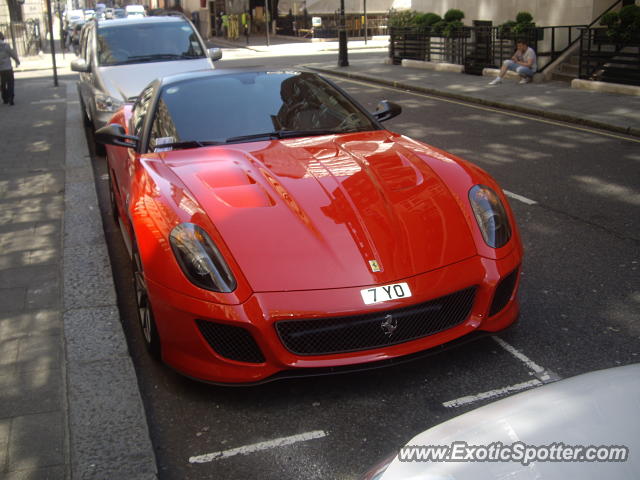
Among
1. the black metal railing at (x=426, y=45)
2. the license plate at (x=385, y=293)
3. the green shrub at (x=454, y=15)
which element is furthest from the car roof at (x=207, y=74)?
the green shrub at (x=454, y=15)

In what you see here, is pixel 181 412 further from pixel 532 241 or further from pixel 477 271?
pixel 532 241

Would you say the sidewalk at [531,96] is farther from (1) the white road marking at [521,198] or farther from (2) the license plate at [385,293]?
(2) the license plate at [385,293]

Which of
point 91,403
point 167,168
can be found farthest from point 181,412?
point 167,168

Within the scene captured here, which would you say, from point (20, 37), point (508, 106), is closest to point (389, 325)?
point (508, 106)

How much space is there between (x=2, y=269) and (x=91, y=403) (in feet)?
8.39

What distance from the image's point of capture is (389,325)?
3633 millimetres

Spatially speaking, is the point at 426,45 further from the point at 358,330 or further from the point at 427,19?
the point at 358,330

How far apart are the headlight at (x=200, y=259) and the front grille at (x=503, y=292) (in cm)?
132

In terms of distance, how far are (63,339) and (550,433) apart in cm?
339

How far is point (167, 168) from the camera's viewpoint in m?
4.75

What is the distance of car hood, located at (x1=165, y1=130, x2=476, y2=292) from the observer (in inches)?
146

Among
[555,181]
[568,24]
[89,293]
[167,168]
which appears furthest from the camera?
[568,24]

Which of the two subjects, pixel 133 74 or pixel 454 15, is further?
pixel 454 15

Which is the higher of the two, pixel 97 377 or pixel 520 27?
pixel 520 27
